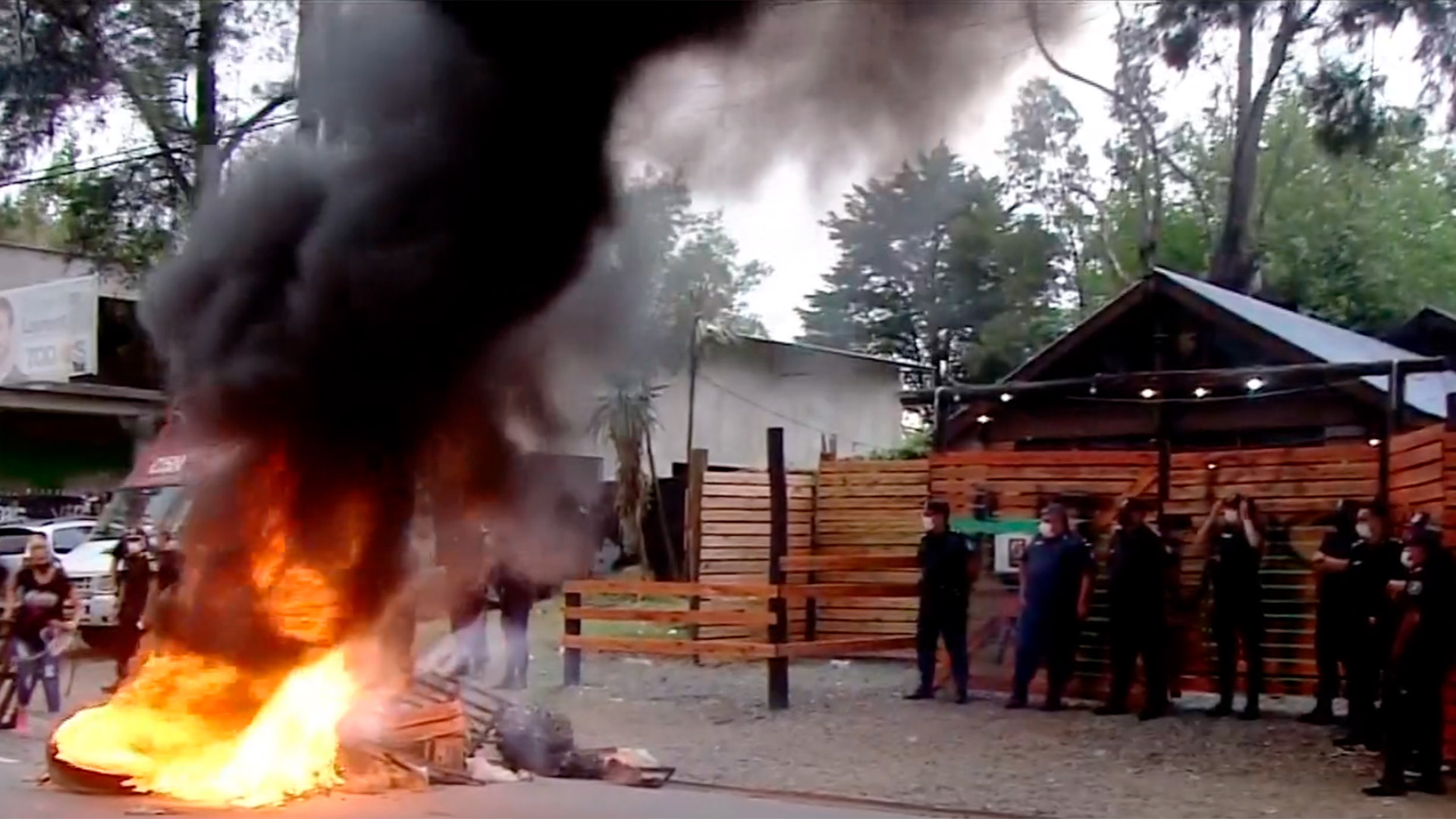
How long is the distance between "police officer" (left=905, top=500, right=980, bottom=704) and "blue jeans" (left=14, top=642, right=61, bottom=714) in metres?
6.59

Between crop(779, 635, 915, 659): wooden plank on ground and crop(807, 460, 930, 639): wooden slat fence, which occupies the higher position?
crop(807, 460, 930, 639): wooden slat fence

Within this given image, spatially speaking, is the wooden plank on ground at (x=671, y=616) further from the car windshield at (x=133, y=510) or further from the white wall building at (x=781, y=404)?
the white wall building at (x=781, y=404)

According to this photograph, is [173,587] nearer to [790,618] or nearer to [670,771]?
[670,771]

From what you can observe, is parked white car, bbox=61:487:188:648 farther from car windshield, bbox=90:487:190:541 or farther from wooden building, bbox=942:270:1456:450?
wooden building, bbox=942:270:1456:450

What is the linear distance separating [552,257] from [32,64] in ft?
39.6

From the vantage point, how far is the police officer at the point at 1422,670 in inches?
348

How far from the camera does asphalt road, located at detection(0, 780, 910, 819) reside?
26.1 feet

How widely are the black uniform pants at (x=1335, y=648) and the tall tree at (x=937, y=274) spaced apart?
12.0ft

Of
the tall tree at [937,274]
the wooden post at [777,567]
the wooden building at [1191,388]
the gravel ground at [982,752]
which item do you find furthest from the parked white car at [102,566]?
the wooden building at [1191,388]

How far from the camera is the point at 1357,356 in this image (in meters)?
14.5

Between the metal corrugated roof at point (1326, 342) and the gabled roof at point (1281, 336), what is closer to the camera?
the metal corrugated roof at point (1326, 342)

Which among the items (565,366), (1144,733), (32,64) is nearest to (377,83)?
(565,366)

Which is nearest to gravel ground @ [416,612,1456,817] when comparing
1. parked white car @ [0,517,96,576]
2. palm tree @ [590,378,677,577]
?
palm tree @ [590,378,677,577]

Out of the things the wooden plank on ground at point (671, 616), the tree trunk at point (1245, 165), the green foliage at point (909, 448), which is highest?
the tree trunk at point (1245, 165)
